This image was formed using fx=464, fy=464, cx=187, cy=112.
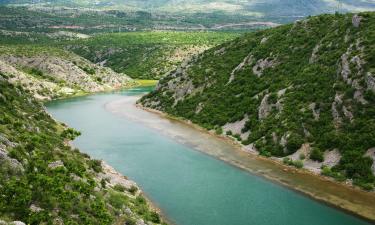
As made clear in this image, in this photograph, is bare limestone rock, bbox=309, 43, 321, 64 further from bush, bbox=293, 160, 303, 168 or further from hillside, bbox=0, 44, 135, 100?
hillside, bbox=0, 44, 135, 100

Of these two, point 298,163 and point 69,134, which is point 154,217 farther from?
point 69,134

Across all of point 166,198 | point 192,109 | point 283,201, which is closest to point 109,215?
point 166,198

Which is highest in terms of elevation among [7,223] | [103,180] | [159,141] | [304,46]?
[304,46]

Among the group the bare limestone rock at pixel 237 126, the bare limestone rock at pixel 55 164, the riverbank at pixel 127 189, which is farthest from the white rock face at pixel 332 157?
the bare limestone rock at pixel 55 164

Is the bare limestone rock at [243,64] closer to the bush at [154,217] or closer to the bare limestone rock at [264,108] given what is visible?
the bare limestone rock at [264,108]

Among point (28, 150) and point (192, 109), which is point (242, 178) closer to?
point (28, 150)

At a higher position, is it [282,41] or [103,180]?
[282,41]

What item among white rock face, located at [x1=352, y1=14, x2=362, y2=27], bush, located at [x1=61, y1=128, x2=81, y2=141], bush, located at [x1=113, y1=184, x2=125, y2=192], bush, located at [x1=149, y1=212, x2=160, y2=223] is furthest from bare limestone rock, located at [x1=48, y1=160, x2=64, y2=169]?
white rock face, located at [x1=352, y1=14, x2=362, y2=27]
